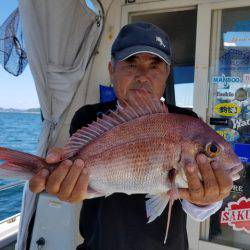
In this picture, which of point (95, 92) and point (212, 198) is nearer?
point (212, 198)

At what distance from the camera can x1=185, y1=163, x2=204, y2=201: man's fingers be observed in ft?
A: 4.25

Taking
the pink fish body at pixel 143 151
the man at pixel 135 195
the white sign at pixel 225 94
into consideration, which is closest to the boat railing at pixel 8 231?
the man at pixel 135 195

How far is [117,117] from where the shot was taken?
1.40m

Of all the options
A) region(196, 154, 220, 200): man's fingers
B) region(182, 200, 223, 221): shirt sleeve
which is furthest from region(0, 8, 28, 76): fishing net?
region(196, 154, 220, 200): man's fingers

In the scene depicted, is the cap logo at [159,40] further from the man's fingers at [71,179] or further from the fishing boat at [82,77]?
the fishing boat at [82,77]

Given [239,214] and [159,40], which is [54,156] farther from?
[239,214]

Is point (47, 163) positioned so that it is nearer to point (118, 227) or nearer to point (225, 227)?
point (118, 227)

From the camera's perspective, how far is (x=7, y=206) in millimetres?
9070

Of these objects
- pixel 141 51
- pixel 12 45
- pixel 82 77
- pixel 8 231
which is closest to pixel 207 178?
pixel 141 51

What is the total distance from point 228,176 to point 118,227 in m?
0.56

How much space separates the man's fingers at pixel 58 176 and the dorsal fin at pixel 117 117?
1.6 inches

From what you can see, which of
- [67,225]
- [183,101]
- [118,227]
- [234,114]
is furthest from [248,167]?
[118,227]

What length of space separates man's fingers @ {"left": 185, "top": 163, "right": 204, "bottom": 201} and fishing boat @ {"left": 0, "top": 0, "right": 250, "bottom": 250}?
5.97ft

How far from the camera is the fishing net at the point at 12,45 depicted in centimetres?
316
